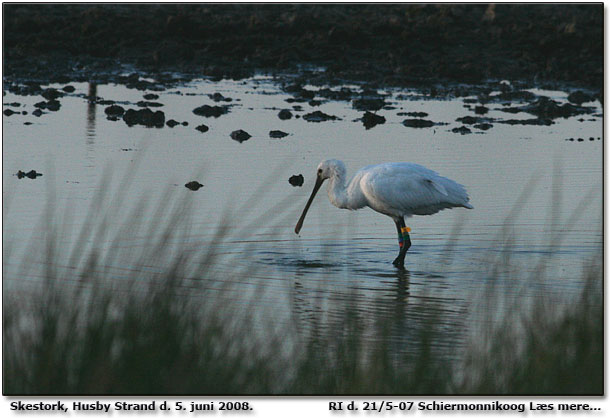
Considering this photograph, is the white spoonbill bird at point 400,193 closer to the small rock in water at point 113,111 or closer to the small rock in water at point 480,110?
the small rock in water at point 113,111

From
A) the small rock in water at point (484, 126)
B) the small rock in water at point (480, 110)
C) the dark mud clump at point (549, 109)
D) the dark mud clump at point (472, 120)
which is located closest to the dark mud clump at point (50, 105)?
the dark mud clump at point (472, 120)

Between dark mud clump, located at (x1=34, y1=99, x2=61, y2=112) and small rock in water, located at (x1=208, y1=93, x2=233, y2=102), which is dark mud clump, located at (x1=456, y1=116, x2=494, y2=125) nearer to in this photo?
small rock in water, located at (x1=208, y1=93, x2=233, y2=102)

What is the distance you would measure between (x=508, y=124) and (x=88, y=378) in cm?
1733

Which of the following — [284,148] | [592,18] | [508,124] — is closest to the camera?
[284,148]

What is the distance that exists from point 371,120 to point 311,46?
36.6 feet

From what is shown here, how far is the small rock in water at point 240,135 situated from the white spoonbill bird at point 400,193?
22.1 feet

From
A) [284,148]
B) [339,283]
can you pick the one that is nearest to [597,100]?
[284,148]

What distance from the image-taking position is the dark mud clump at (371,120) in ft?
67.9

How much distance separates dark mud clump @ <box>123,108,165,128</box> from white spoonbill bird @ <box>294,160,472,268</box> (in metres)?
8.86

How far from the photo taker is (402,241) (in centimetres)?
1120

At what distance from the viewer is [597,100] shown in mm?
26250

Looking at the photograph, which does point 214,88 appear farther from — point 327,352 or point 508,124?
point 327,352

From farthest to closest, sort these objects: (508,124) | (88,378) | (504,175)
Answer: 1. (508,124)
2. (504,175)
3. (88,378)

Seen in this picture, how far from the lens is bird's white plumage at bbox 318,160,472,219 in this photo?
11102 millimetres
